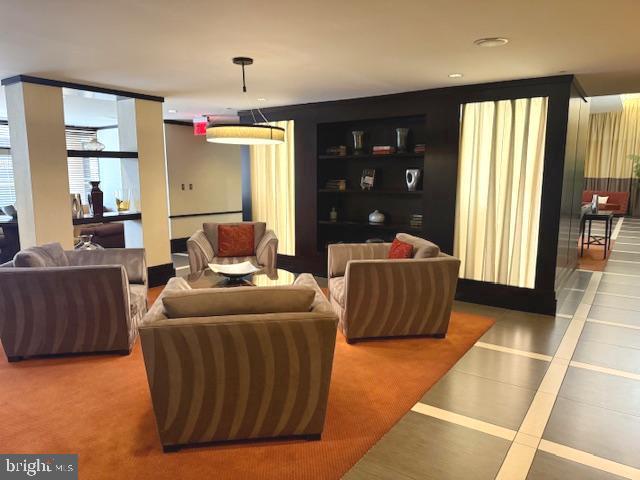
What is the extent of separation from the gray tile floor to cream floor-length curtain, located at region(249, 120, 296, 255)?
135 inches

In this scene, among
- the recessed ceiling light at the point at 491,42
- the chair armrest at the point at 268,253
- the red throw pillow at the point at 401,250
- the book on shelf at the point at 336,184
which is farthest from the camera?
the book on shelf at the point at 336,184

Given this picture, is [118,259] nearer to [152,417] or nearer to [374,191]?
[152,417]

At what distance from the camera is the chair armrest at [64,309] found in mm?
3312

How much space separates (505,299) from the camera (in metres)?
4.99

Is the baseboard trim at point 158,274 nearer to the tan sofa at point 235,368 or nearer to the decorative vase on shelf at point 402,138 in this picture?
the decorative vase on shelf at point 402,138

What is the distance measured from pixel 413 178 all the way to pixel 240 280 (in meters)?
2.78

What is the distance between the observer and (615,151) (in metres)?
13.4

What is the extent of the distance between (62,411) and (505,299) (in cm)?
429

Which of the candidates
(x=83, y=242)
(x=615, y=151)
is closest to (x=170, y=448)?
(x=83, y=242)

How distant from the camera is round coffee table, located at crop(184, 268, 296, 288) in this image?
3816mm

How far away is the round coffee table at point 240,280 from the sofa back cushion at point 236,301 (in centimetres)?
132

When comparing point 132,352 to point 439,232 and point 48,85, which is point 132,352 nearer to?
point 48,85

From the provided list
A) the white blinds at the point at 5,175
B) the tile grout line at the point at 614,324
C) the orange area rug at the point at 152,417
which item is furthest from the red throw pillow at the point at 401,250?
the white blinds at the point at 5,175

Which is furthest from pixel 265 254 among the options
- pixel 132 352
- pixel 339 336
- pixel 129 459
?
pixel 129 459
